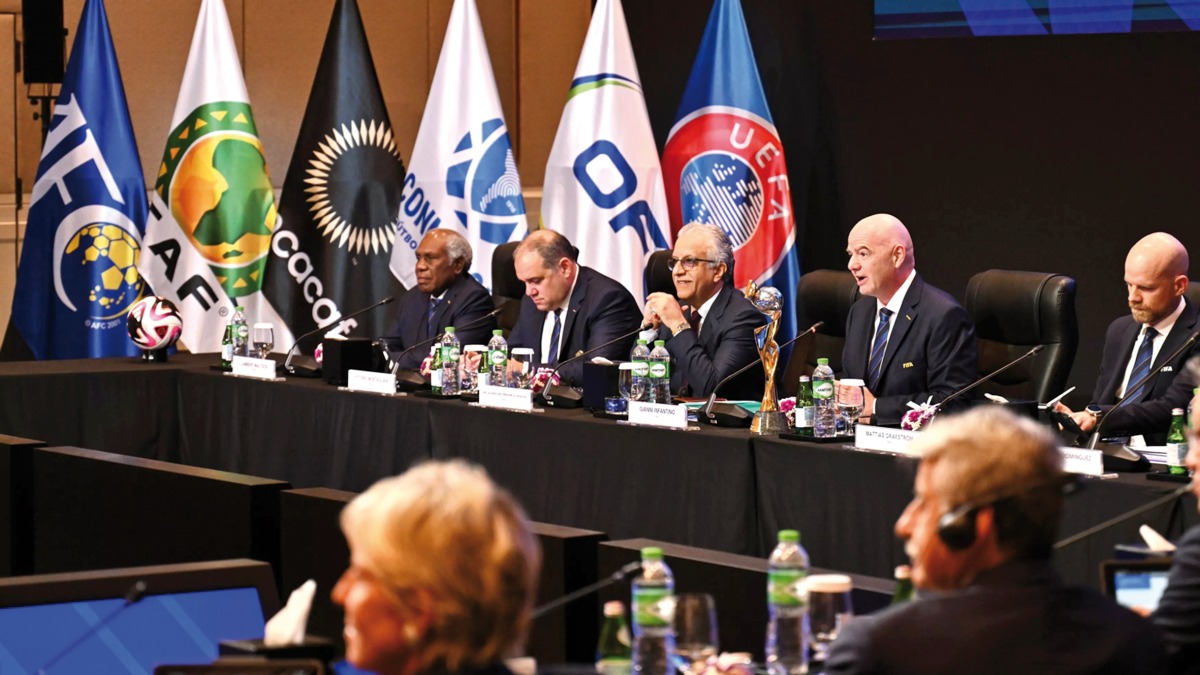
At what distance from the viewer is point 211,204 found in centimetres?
734

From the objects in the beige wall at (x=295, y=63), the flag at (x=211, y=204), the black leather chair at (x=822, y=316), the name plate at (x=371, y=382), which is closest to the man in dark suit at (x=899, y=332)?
the black leather chair at (x=822, y=316)

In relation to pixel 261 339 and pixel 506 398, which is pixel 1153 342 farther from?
pixel 261 339

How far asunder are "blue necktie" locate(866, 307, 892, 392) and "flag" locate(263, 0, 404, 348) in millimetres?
3082

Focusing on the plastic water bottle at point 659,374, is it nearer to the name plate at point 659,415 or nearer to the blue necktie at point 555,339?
the name plate at point 659,415

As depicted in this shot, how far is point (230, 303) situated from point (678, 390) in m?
2.91

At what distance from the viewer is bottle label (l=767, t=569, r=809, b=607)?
2.29 metres

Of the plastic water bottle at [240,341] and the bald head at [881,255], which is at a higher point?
the bald head at [881,255]

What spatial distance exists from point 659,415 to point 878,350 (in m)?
0.82

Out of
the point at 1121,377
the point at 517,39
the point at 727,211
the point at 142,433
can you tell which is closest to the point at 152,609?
the point at 1121,377

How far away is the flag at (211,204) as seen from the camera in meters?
7.32

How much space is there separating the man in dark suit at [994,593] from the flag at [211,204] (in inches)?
229

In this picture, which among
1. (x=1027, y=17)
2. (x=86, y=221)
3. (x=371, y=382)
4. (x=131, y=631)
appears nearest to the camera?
(x=131, y=631)

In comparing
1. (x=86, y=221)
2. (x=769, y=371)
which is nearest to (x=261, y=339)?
(x=86, y=221)

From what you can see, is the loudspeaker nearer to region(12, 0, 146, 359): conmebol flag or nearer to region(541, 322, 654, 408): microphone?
region(12, 0, 146, 359): conmebol flag
